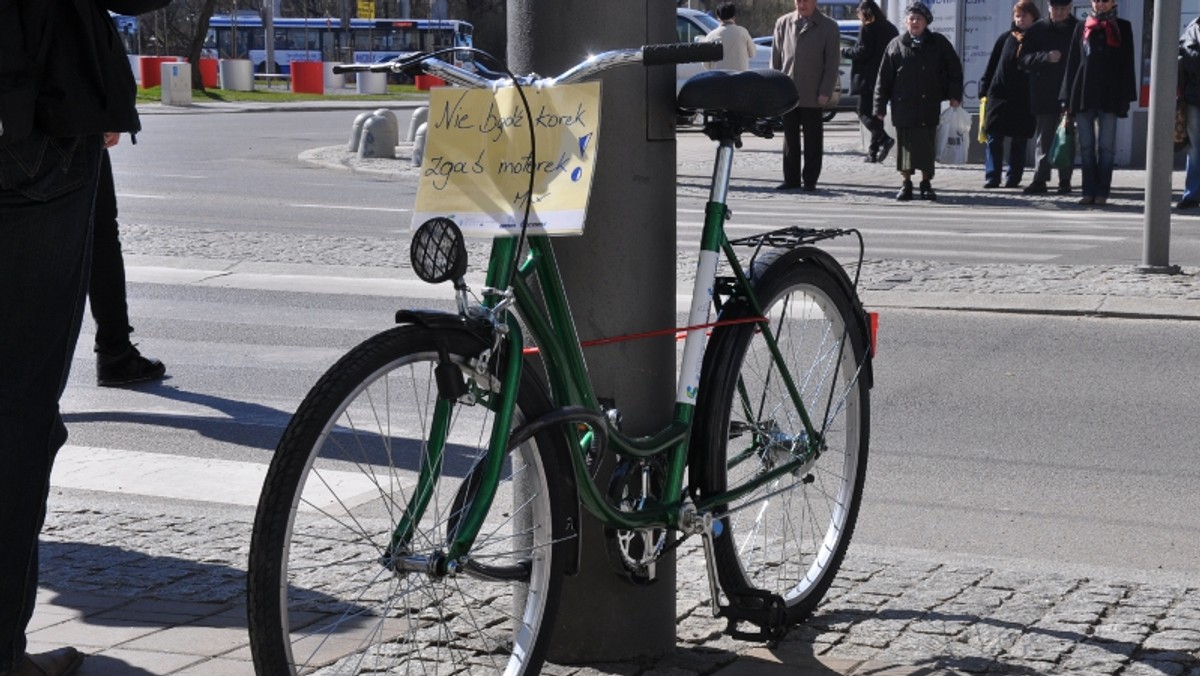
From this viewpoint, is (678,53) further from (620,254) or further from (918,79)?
(918,79)

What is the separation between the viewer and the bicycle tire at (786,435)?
3.82m

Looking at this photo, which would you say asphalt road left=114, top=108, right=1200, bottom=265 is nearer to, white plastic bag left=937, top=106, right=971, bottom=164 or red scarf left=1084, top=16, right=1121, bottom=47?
white plastic bag left=937, top=106, right=971, bottom=164

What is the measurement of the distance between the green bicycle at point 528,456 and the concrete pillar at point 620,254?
0.35 ft

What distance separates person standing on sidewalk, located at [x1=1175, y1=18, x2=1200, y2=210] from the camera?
1455cm

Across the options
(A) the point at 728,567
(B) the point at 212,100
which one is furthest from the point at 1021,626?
(B) the point at 212,100

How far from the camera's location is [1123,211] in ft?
50.8

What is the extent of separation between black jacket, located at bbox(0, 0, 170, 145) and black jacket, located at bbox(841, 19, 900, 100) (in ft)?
50.7

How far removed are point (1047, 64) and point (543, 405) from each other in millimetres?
14178

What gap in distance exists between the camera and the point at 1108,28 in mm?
15305

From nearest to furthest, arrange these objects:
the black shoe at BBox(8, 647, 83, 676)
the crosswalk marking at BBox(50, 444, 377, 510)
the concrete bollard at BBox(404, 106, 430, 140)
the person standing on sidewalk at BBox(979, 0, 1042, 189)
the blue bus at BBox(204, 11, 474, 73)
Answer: the black shoe at BBox(8, 647, 83, 676) → the crosswalk marking at BBox(50, 444, 377, 510) → the person standing on sidewalk at BBox(979, 0, 1042, 189) → the concrete bollard at BBox(404, 106, 430, 140) → the blue bus at BBox(204, 11, 474, 73)

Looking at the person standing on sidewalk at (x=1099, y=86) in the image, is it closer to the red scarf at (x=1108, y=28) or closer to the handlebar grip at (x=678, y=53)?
the red scarf at (x=1108, y=28)

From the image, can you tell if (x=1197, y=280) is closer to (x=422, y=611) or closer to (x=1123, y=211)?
(x=1123, y=211)

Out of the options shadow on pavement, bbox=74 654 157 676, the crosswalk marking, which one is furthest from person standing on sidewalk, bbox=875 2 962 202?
shadow on pavement, bbox=74 654 157 676

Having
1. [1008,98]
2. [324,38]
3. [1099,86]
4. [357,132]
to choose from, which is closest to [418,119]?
[357,132]
